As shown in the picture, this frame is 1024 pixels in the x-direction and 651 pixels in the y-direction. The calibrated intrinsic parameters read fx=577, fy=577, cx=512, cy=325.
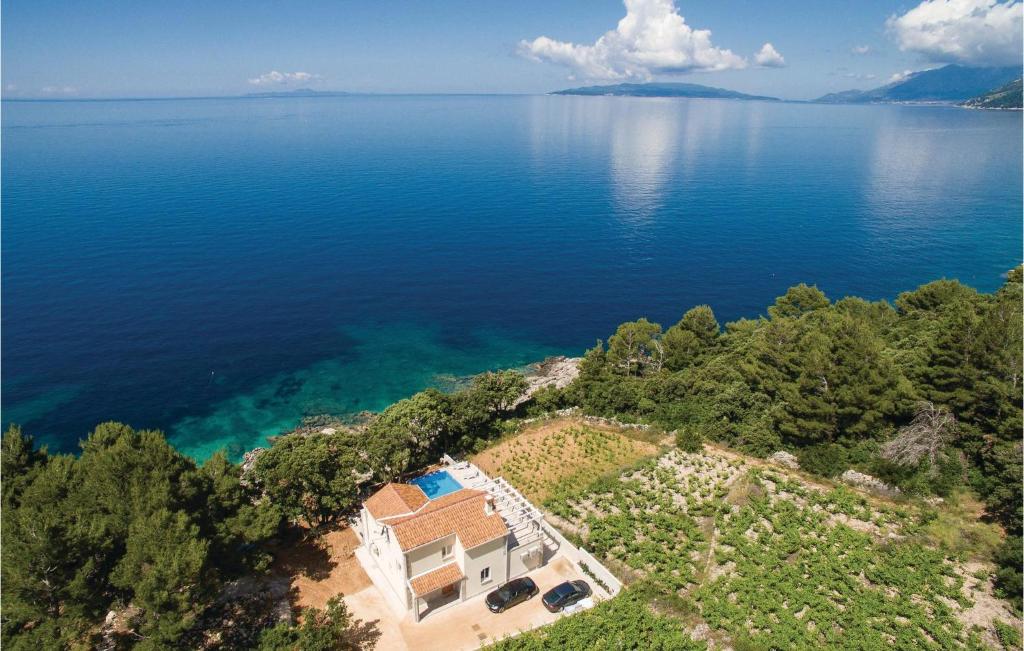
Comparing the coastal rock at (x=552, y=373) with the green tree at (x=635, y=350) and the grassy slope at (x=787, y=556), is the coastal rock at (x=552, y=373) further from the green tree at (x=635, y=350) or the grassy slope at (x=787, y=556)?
the grassy slope at (x=787, y=556)

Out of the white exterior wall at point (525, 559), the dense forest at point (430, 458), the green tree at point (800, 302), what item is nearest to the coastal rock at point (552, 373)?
the dense forest at point (430, 458)

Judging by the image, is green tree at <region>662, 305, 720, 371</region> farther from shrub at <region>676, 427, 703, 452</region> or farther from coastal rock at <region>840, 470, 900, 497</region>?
coastal rock at <region>840, 470, 900, 497</region>

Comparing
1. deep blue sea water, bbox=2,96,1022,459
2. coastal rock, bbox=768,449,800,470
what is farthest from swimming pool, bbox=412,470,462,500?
coastal rock, bbox=768,449,800,470

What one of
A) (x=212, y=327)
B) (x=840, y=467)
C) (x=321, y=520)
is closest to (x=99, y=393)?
(x=212, y=327)

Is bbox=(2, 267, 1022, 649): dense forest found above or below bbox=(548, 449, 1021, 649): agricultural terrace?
above

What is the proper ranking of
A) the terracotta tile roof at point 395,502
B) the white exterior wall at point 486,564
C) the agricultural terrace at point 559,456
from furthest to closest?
1. the agricultural terrace at point 559,456
2. the terracotta tile roof at point 395,502
3. the white exterior wall at point 486,564

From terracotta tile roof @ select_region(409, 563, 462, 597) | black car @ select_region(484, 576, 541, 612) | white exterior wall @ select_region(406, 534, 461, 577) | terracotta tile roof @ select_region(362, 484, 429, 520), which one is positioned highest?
terracotta tile roof @ select_region(362, 484, 429, 520)
